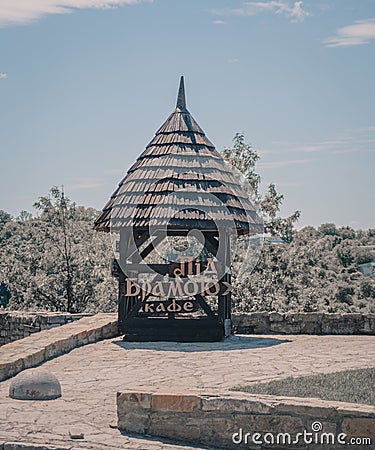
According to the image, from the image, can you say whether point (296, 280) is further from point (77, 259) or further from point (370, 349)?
point (370, 349)

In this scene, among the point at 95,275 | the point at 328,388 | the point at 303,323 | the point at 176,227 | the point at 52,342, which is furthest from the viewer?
the point at 95,275

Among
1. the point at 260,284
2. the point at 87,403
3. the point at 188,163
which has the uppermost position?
the point at 188,163

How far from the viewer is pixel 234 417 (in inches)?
267

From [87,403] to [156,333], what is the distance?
4513 mm

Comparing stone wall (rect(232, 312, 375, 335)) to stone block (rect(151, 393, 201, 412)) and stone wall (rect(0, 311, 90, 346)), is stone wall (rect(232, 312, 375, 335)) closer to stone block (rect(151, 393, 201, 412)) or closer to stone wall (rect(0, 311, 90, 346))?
stone wall (rect(0, 311, 90, 346))

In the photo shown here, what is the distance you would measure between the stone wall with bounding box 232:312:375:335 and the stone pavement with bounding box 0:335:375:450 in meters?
0.42

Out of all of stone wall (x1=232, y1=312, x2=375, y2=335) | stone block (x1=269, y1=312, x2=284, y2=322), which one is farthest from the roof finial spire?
stone block (x1=269, y1=312, x2=284, y2=322)

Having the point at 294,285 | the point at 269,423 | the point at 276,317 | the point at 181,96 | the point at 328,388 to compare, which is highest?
the point at 181,96

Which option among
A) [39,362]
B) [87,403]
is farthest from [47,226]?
[87,403]

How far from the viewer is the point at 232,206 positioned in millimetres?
12492
